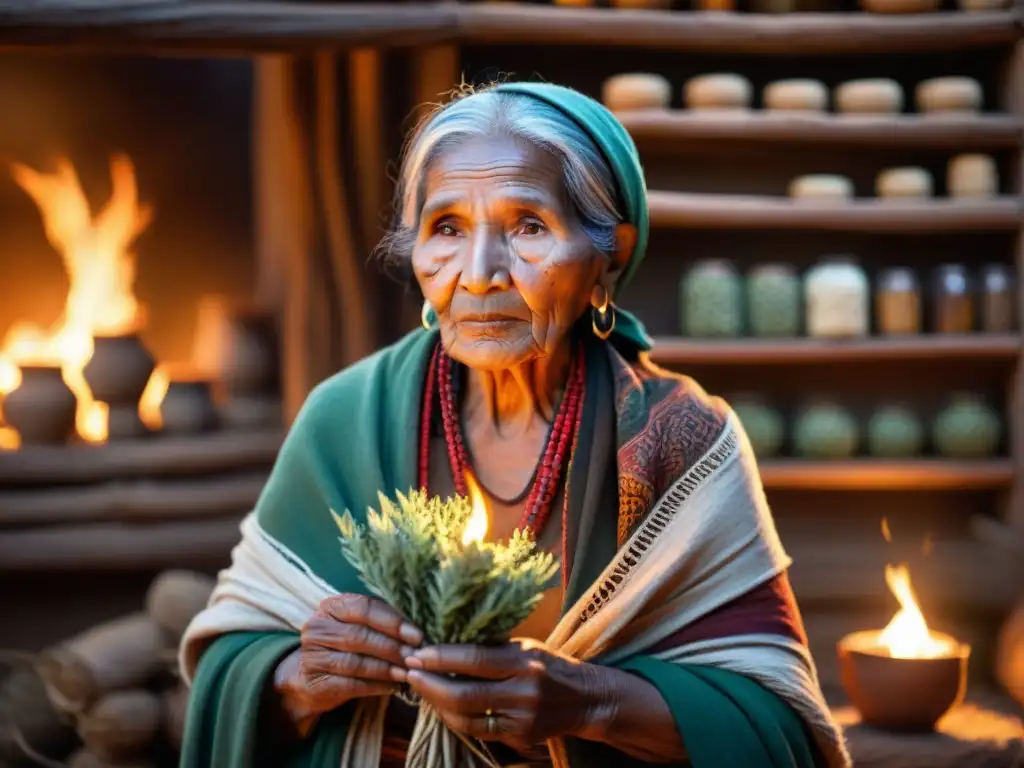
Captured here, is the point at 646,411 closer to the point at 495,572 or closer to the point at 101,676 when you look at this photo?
the point at 495,572

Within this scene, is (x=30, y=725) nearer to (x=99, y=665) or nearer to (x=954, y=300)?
(x=99, y=665)

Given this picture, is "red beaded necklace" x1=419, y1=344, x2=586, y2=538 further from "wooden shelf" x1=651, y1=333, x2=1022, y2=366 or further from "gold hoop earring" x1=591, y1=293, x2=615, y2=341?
"wooden shelf" x1=651, y1=333, x2=1022, y2=366

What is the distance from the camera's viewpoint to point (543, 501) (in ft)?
6.88

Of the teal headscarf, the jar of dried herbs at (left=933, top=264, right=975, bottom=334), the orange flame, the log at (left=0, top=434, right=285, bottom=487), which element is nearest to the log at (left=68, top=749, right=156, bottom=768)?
the log at (left=0, top=434, right=285, bottom=487)

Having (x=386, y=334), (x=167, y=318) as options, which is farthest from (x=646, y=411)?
(x=167, y=318)

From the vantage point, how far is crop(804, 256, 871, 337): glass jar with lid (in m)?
4.71

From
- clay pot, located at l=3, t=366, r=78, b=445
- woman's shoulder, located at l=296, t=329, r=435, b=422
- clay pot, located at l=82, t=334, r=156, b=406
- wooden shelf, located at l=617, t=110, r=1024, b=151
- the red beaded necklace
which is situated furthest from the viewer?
clay pot, located at l=82, t=334, r=156, b=406

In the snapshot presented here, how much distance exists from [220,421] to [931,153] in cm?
337

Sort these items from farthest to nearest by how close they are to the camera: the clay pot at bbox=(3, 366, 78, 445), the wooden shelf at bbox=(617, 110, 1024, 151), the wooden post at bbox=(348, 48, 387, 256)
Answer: the clay pot at bbox=(3, 366, 78, 445) → the wooden shelf at bbox=(617, 110, 1024, 151) → the wooden post at bbox=(348, 48, 387, 256)

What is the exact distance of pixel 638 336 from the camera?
2285mm

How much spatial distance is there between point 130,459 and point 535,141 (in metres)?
3.64

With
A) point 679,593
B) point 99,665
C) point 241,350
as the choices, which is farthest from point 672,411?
point 241,350

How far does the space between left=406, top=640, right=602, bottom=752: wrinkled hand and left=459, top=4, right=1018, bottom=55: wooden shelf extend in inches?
130

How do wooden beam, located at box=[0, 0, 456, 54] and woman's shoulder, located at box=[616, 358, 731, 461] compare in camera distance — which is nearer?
woman's shoulder, located at box=[616, 358, 731, 461]
